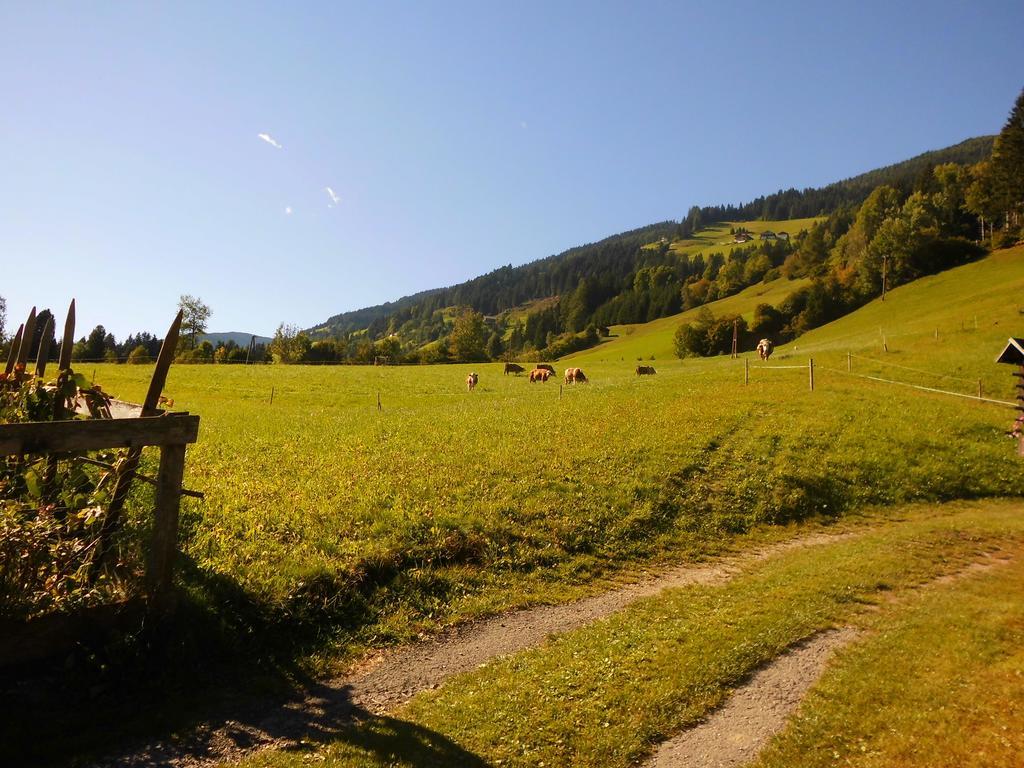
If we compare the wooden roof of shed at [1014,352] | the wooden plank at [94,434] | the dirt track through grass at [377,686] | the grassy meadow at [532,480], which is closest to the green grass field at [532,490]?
the grassy meadow at [532,480]

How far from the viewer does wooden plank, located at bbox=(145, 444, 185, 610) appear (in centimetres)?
707

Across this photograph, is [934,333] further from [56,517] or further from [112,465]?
[56,517]

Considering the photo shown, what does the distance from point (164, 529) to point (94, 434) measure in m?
1.51

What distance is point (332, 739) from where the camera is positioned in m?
6.20

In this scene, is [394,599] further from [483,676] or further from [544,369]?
[544,369]

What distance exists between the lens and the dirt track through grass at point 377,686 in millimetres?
5905

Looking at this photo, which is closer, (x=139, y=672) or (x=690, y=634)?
(x=139, y=672)

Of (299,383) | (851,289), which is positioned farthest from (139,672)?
(851,289)

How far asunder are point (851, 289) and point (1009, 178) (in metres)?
25.7

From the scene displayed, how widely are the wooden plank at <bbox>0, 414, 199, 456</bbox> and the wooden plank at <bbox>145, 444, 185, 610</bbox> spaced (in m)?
0.24

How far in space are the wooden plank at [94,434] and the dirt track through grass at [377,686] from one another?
3.28 meters

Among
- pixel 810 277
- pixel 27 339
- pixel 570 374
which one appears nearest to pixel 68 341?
pixel 27 339

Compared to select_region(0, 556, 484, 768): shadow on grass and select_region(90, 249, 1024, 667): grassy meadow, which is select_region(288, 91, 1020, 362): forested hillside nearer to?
select_region(90, 249, 1024, 667): grassy meadow

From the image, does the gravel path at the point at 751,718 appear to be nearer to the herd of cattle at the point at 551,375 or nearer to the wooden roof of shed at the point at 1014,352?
the wooden roof of shed at the point at 1014,352
